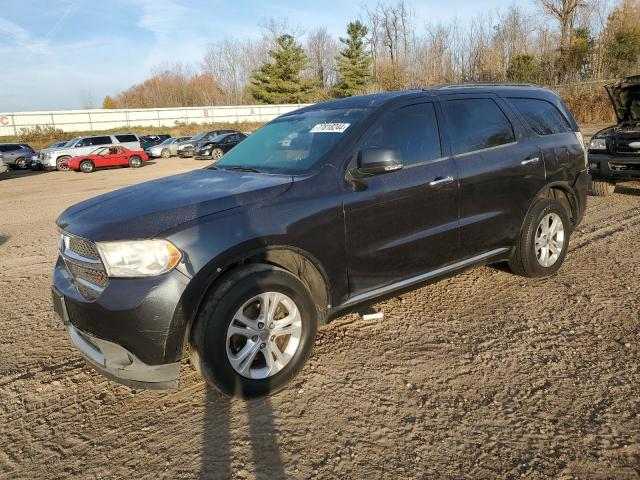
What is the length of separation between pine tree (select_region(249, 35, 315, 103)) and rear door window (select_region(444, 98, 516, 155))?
5486 cm

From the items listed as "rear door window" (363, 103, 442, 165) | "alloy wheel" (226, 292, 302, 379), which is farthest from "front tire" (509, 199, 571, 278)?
"alloy wheel" (226, 292, 302, 379)

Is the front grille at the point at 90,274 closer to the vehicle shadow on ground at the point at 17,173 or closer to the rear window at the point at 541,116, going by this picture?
the rear window at the point at 541,116

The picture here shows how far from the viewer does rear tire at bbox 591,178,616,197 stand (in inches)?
348

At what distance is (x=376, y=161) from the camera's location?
3.23 meters

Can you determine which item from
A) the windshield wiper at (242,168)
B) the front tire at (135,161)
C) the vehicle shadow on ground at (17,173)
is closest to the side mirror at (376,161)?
the windshield wiper at (242,168)

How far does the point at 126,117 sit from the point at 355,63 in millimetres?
26393

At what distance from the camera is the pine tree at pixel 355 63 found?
5603cm

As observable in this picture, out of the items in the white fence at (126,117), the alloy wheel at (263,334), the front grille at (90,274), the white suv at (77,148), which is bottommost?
the alloy wheel at (263,334)

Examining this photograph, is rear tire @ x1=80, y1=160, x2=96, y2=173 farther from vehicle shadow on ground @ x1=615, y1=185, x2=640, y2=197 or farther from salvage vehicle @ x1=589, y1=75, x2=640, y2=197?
vehicle shadow on ground @ x1=615, y1=185, x2=640, y2=197

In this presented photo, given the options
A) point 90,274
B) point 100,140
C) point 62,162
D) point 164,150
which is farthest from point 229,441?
point 164,150

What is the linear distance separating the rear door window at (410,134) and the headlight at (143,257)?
159cm

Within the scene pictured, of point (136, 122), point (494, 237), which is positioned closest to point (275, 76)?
point (136, 122)

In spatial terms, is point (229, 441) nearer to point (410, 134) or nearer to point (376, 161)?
point (376, 161)

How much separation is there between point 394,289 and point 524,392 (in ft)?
3.64
